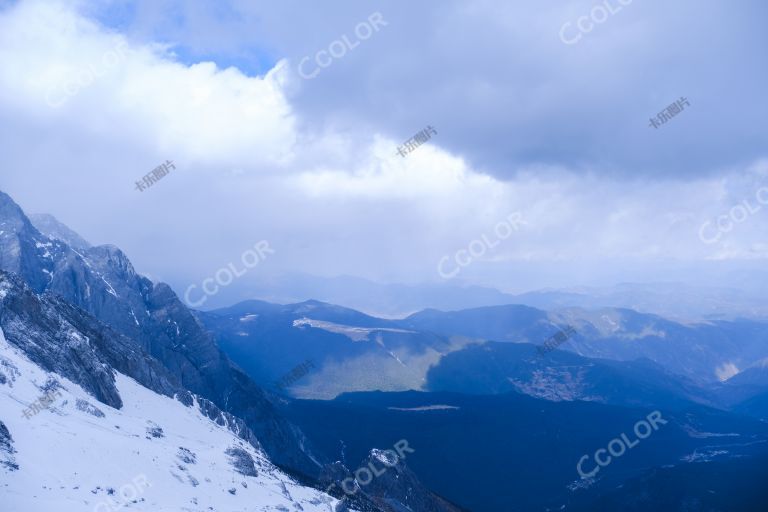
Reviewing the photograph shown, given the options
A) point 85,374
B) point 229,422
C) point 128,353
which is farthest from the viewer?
point 229,422

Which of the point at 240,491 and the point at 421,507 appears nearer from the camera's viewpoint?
the point at 240,491

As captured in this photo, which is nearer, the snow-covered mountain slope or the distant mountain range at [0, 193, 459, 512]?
the snow-covered mountain slope

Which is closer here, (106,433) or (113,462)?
(113,462)

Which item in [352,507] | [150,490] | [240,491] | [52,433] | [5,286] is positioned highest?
[5,286]

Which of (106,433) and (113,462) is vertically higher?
(106,433)

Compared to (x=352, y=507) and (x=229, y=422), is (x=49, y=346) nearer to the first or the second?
(x=229, y=422)

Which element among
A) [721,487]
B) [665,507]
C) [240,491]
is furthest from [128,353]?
[721,487]

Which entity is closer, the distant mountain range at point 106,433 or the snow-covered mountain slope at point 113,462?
the snow-covered mountain slope at point 113,462

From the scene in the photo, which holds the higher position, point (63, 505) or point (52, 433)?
point (52, 433)
